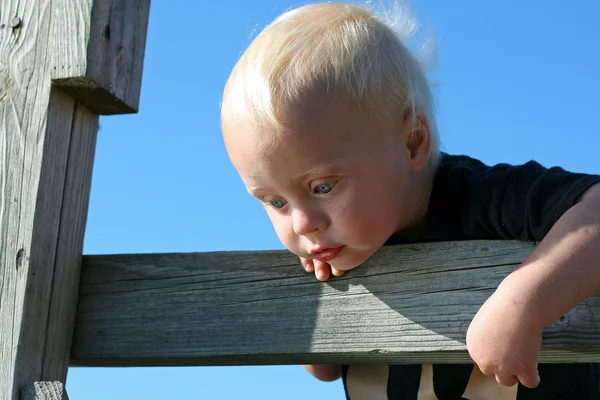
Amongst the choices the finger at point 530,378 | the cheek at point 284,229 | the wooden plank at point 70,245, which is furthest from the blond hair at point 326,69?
the finger at point 530,378

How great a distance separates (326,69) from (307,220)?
14.0 inches

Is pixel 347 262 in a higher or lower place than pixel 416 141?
lower

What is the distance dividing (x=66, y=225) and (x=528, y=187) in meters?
1.19

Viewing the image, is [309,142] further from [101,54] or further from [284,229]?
[101,54]

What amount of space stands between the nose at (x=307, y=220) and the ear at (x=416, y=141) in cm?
31

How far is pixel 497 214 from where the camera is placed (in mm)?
2236

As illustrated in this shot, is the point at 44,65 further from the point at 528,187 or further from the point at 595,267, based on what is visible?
the point at 595,267

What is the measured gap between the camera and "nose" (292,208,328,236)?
210cm

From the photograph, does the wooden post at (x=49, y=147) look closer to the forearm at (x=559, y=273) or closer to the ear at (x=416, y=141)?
the ear at (x=416, y=141)

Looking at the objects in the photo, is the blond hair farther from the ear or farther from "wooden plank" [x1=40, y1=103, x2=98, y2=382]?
"wooden plank" [x1=40, y1=103, x2=98, y2=382]

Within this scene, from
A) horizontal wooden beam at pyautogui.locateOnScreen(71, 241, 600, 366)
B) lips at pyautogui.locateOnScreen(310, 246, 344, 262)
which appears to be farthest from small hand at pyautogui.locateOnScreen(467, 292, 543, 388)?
lips at pyautogui.locateOnScreen(310, 246, 344, 262)

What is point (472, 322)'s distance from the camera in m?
1.96

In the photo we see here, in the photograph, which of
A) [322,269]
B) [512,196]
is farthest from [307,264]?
[512,196]

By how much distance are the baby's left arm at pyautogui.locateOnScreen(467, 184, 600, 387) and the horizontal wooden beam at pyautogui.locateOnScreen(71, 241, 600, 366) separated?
135 millimetres
